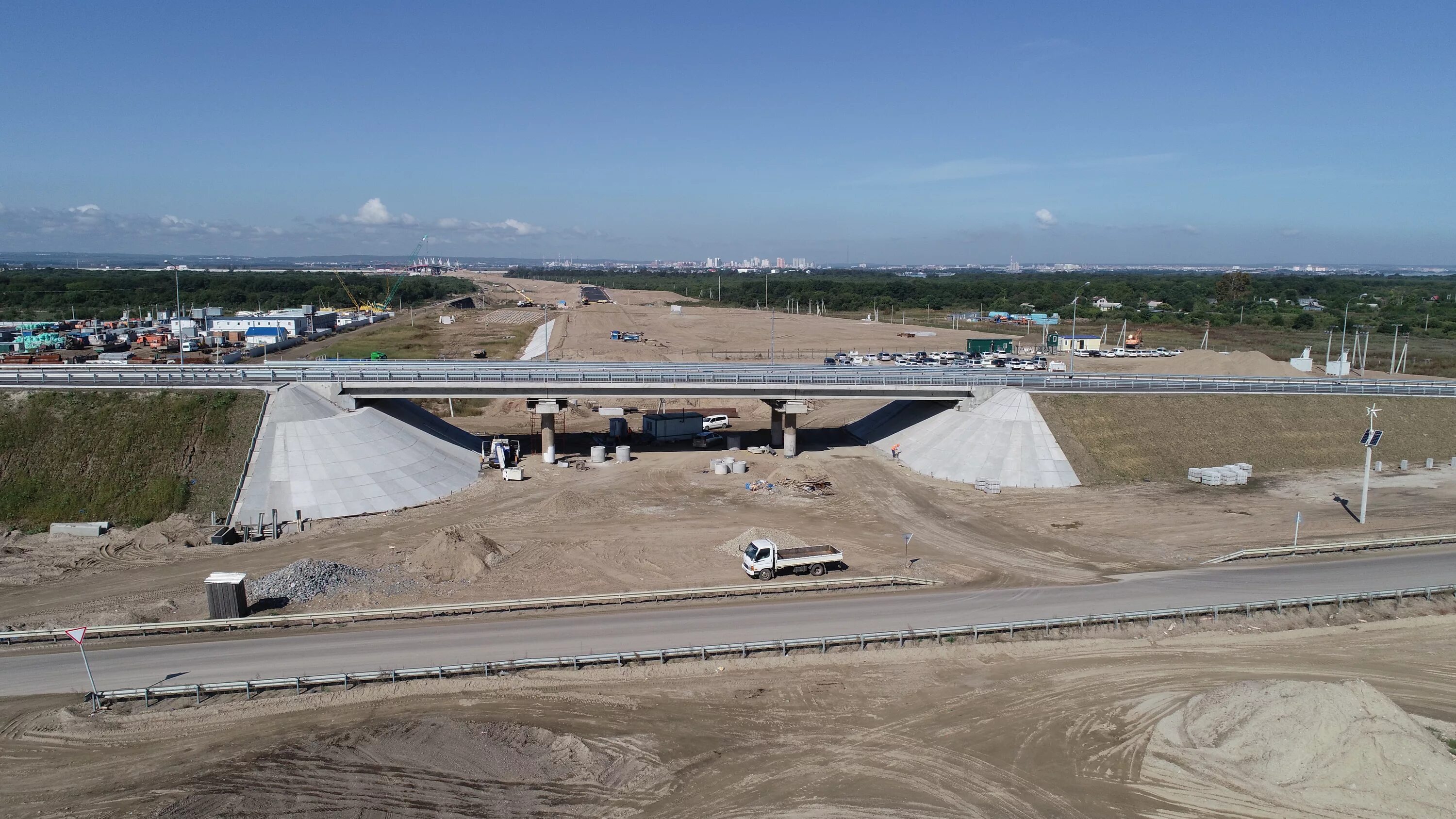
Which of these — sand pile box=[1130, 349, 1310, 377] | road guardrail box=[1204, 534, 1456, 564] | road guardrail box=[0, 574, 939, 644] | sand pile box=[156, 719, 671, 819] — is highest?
sand pile box=[1130, 349, 1310, 377]

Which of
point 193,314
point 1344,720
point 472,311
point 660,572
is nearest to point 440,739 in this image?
point 660,572

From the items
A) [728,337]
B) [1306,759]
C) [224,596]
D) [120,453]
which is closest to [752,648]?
[1306,759]

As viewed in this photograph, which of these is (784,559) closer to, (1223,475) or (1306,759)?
(1306,759)

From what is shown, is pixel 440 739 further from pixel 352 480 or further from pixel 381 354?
pixel 381 354

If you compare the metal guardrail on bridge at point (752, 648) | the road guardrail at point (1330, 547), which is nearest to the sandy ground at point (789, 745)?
the metal guardrail on bridge at point (752, 648)

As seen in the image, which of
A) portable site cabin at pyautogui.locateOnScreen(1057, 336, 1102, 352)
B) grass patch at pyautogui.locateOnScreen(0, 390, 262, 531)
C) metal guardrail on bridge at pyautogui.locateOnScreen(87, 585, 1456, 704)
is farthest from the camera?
portable site cabin at pyautogui.locateOnScreen(1057, 336, 1102, 352)

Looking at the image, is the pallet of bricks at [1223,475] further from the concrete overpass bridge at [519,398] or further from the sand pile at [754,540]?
the sand pile at [754,540]

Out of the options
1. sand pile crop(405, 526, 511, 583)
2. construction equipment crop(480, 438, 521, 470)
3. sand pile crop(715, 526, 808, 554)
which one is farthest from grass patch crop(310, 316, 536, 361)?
sand pile crop(715, 526, 808, 554)

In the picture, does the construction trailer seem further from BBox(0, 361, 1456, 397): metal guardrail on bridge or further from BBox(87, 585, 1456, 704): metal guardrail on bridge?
BBox(0, 361, 1456, 397): metal guardrail on bridge
